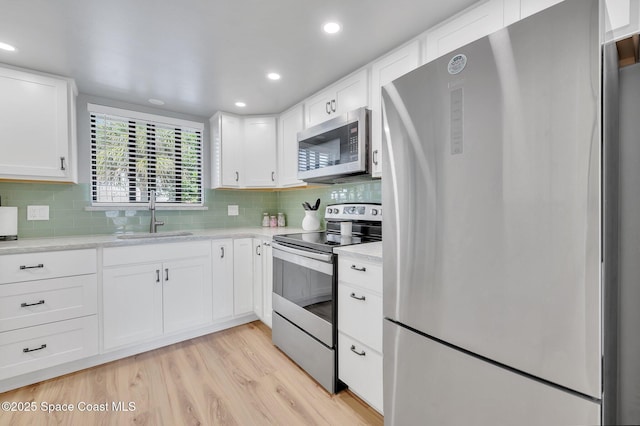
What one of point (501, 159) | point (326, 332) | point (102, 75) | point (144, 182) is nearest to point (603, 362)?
point (501, 159)

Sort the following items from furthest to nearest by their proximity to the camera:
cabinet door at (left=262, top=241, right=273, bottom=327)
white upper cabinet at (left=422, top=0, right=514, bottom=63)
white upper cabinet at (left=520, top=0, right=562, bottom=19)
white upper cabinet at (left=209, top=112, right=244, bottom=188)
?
white upper cabinet at (left=209, top=112, right=244, bottom=188) → cabinet door at (left=262, top=241, right=273, bottom=327) → white upper cabinet at (left=422, top=0, right=514, bottom=63) → white upper cabinet at (left=520, top=0, right=562, bottom=19)

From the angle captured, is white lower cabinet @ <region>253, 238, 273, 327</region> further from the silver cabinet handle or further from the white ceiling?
the white ceiling

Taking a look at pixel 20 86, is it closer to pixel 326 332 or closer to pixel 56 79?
pixel 56 79

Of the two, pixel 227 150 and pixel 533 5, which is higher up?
pixel 533 5

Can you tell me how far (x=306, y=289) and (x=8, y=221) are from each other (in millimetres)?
2251

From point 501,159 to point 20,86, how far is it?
3.01 metres

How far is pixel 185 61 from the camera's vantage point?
200cm

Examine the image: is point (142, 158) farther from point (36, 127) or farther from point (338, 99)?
point (338, 99)

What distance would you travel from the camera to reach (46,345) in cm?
195

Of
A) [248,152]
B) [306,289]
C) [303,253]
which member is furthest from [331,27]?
[248,152]

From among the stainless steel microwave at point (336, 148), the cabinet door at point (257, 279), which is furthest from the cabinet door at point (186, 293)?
the stainless steel microwave at point (336, 148)

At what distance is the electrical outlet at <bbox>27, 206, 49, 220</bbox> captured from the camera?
92.5 inches

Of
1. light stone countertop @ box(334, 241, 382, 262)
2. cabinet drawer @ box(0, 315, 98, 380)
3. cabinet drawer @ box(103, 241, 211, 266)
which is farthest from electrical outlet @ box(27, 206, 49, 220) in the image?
light stone countertop @ box(334, 241, 382, 262)

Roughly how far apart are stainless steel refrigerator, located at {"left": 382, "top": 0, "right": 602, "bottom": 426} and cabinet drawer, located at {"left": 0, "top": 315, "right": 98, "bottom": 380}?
2.18 meters
